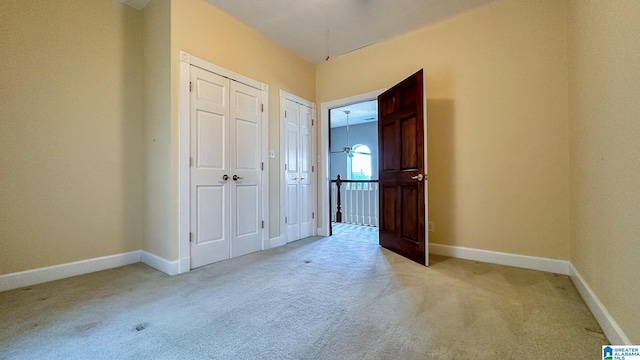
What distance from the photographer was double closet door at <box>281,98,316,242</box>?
3.72 m

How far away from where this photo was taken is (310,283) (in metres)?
2.19

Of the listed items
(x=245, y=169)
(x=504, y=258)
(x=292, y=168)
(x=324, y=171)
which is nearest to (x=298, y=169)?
(x=292, y=168)

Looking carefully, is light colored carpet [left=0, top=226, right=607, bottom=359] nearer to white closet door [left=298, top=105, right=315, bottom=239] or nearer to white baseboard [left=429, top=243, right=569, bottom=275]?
white baseboard [left=429, top=243, right=569, bottom=275]

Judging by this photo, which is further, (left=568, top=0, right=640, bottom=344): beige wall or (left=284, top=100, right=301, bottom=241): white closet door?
(left=284, top=100, right=301, bottom=241): white closet door

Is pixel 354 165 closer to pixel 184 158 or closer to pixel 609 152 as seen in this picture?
pixel 184 158

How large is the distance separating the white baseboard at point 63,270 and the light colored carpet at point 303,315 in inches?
4.0

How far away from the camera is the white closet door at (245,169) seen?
118 inches

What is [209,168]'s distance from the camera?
2.75 metres

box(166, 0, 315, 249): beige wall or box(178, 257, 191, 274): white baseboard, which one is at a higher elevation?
box(166, 0, 315, 249): beige wall

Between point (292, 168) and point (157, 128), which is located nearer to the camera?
point (157, 128)

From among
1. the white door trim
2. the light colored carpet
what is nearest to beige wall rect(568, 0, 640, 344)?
the light colored carpet

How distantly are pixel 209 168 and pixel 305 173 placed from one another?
161 centimetres

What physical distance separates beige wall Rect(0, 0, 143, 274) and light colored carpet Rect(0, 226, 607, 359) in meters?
0.41

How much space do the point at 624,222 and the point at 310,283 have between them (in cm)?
200
